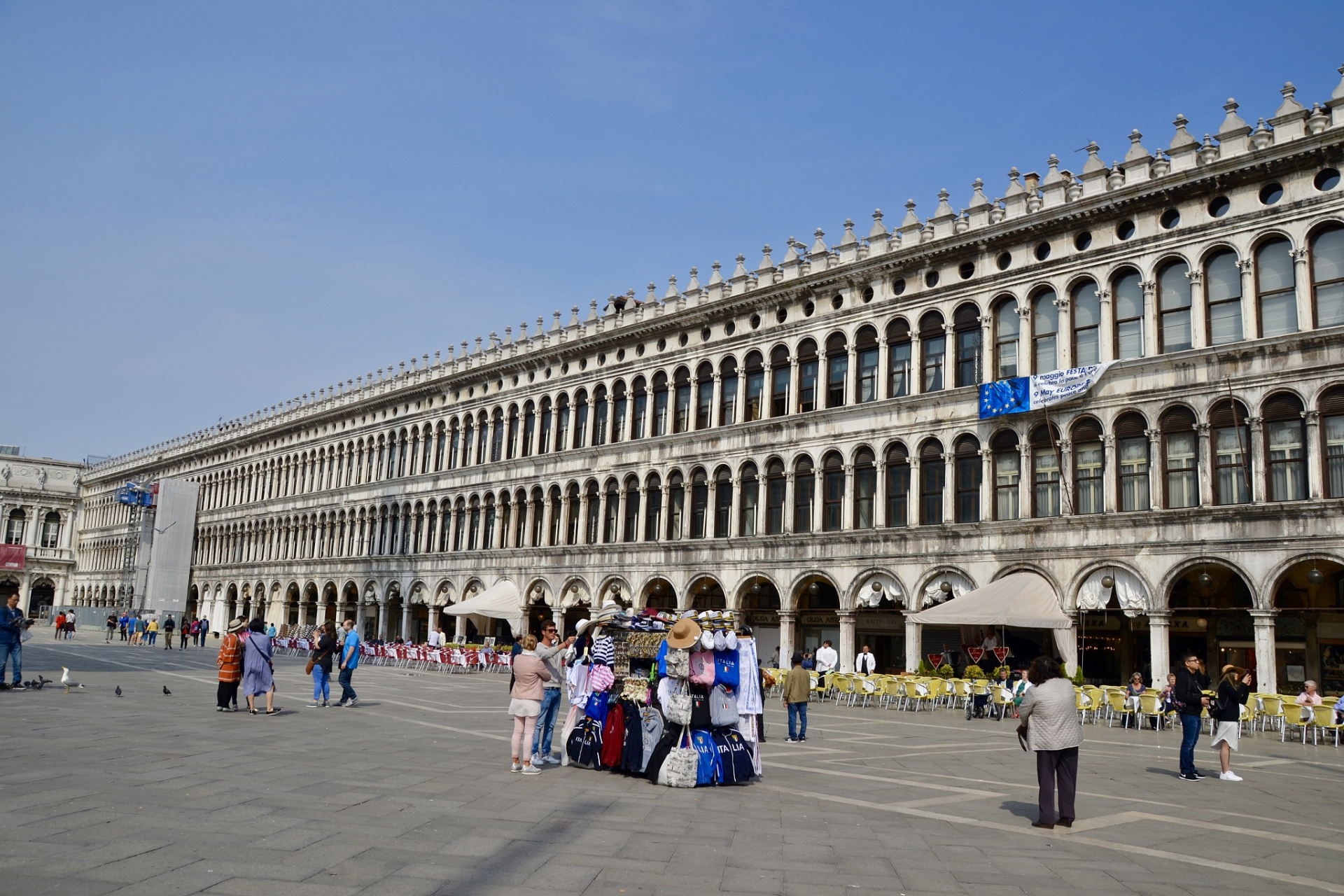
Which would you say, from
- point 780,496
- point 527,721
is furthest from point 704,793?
point 780,496

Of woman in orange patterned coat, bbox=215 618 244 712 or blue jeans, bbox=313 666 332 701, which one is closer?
woman in orange patterned coat, bbox=215 618 244 712

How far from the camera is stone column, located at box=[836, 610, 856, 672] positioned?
34469 mm

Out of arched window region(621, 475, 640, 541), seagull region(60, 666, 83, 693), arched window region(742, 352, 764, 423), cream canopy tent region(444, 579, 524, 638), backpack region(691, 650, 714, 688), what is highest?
arched window region(742, 352, 764, 423)

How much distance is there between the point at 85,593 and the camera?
329ft

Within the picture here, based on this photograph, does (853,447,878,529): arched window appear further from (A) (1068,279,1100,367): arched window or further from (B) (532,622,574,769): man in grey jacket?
(B) (532,622,574,769): man in grey jacket

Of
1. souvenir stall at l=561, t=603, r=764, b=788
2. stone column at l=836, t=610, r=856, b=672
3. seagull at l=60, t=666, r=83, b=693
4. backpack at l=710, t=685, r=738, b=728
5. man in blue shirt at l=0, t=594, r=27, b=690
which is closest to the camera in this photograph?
souvenir stall at l=561, t=603, r=764, b=788

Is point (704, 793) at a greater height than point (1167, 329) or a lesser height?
lesser

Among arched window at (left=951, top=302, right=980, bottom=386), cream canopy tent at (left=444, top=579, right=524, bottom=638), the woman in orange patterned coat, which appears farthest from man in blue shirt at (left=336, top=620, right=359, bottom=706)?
arched window at (left=951, top=302, right=980, bottom=386)

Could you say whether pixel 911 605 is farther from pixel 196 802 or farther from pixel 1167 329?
pixel 196 802

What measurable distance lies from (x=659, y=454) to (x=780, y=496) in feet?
21.4

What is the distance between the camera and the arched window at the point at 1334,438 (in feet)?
83.8

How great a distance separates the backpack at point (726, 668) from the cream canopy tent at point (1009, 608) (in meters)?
13.6

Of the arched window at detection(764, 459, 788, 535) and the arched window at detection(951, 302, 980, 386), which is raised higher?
the arched window at detection(951, 302, 980, 386)

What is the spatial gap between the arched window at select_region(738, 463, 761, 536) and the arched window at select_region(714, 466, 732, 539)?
1.71ft
